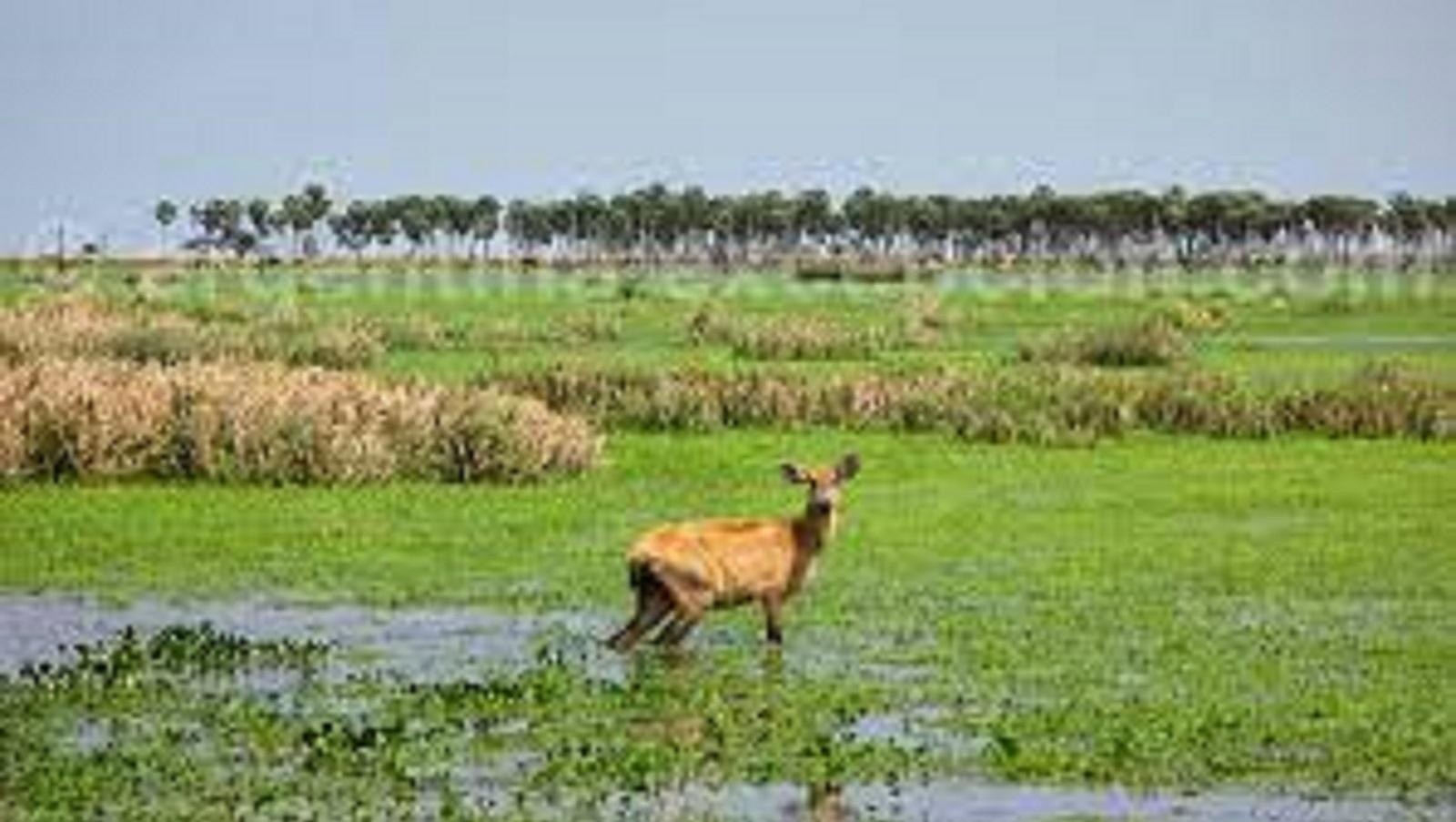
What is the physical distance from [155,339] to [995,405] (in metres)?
19.3

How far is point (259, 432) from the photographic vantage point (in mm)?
35625

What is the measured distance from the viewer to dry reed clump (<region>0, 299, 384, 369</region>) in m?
51.5

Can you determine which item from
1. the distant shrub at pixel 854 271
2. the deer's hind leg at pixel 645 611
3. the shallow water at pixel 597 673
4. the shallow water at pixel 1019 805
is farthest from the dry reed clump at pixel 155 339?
the distant shrub at pixel 854 271

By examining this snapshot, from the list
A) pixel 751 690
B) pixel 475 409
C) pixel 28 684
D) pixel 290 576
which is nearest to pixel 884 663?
pixel 751 690

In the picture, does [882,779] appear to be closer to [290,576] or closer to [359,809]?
[359,809]

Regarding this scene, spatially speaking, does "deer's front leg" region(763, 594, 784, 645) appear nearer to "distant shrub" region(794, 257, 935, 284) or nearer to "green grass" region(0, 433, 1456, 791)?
"green grass" region(0, 433, 1456, 791)

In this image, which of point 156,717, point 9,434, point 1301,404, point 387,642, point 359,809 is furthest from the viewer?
point 1301,404

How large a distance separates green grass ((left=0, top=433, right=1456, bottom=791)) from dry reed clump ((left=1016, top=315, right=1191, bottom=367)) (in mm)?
17108

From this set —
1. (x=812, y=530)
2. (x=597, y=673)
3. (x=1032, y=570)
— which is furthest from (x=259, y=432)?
(x=597, y=673)

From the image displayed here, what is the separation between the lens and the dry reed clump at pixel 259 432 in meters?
35.3

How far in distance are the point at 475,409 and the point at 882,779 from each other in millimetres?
20204

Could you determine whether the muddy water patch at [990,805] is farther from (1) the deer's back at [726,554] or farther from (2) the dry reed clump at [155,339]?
(2) the dry reed clump at [155,339]

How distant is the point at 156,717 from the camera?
18703 mm

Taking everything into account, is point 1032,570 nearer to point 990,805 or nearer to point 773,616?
point 773,616
